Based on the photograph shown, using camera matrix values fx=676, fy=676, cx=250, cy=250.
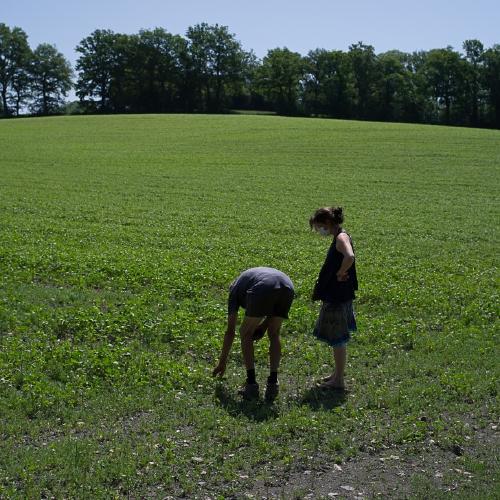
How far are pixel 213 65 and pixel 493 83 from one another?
46.9m

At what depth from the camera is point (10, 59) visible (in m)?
117

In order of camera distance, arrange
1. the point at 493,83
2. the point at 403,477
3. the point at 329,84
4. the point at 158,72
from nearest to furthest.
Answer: the point at 403,477 → the point at 493,83 → the point at 329,84 → the point at 158,72

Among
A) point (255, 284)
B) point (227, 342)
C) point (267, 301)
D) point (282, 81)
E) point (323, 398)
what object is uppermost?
point (282, 81)

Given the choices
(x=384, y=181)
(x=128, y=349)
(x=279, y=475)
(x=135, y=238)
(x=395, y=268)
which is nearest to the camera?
(x=279, y=475)

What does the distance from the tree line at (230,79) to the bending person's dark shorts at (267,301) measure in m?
103

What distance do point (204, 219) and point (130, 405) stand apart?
15463 millimetres

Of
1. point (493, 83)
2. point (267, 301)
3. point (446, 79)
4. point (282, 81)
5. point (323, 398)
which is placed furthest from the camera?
point (282, 81)

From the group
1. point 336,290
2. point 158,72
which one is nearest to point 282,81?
point 158,72

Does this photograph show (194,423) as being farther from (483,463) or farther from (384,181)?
(384,181)

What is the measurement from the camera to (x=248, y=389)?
8305 mm

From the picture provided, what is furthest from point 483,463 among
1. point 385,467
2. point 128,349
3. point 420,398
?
point 128,349

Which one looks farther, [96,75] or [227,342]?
[96,75]

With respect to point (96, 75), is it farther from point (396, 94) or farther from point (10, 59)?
point (396, 94)

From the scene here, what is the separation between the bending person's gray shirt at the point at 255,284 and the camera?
789cm
